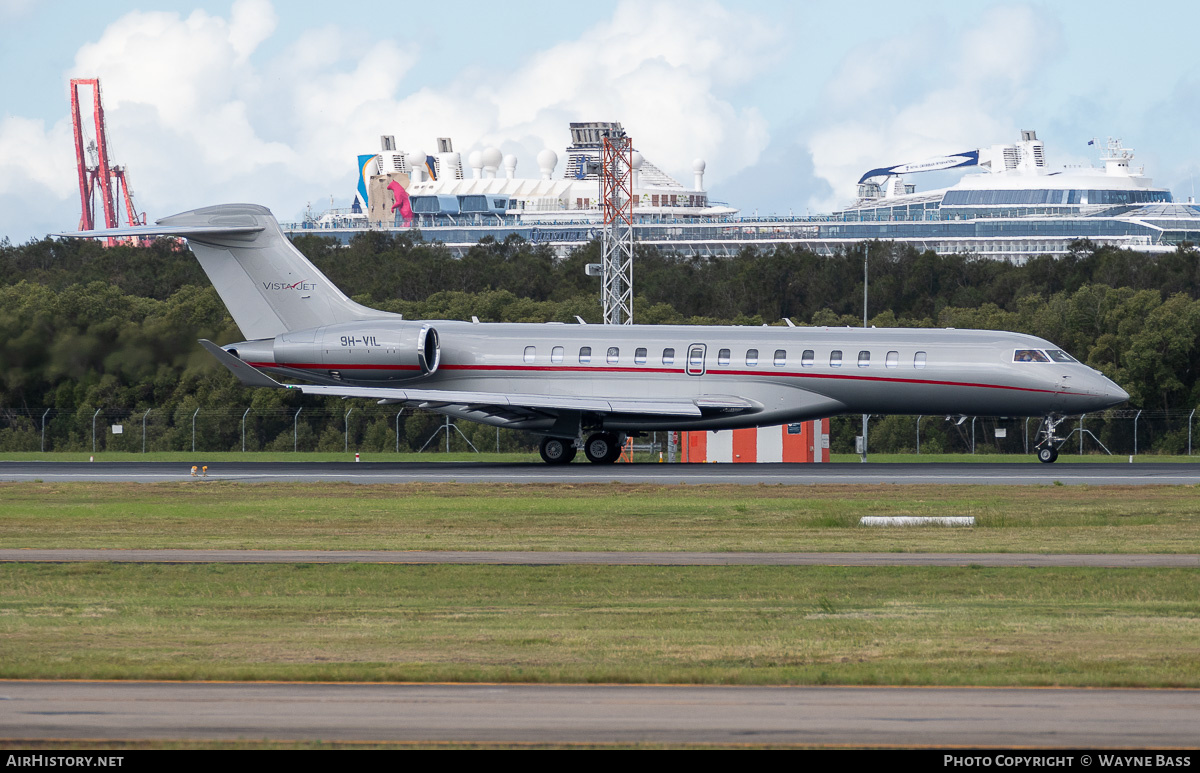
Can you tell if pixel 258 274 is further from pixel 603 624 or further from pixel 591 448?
pixel 603 624

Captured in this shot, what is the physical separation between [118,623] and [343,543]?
23.5ft

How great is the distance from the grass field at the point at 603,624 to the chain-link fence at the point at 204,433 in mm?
33566

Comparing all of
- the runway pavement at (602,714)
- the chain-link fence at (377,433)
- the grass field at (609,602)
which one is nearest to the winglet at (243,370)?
the grass field at (609,602)

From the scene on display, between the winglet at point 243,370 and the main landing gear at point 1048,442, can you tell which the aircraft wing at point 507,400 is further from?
the main landing gear at point 1048,442

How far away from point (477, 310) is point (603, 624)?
62.5 m

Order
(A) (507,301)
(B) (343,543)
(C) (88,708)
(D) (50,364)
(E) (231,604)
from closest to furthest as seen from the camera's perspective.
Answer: (C) (88,708)
(E) (231,604)
(B) (343,543)
(D) (50,364)
(A) (507,301)

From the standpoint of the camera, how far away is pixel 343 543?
20.7 m

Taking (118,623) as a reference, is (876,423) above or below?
below

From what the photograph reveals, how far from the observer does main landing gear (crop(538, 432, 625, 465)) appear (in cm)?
3806

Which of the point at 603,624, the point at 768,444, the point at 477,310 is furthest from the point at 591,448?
the point at 477,310

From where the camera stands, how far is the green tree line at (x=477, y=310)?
45656mm

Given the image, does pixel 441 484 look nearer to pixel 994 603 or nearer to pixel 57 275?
pixel 994 603

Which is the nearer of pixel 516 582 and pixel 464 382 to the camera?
pixel 516 582
